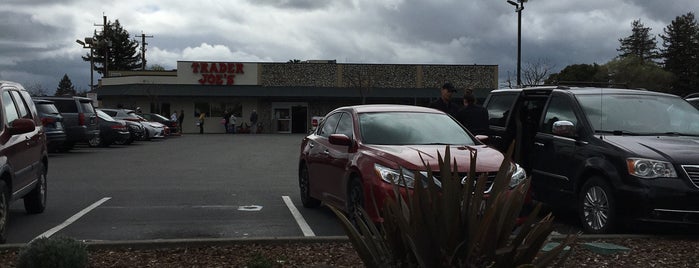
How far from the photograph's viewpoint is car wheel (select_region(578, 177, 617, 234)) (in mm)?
7121

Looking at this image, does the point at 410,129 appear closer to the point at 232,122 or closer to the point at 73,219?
the point at 73,219

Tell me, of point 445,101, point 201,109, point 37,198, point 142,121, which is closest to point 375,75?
point 201,109

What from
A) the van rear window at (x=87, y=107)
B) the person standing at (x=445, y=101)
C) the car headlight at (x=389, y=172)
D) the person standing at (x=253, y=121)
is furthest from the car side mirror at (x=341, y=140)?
the person standing at (x=253, y=121)

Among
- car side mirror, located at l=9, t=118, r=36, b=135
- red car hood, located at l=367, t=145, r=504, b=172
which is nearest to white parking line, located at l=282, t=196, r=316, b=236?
red car hood, located at l=367, t=145, r=504, b=172

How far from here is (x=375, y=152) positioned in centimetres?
729

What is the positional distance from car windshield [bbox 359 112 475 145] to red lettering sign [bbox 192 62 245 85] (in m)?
44.0

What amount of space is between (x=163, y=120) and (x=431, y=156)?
3375 centimetres

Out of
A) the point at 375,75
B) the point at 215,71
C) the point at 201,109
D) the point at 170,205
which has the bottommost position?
the point at 170,205

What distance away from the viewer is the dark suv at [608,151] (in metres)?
6.83

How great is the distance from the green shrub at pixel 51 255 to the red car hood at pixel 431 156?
313 cm

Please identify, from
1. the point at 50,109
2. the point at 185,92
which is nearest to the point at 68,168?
the point at 50,109

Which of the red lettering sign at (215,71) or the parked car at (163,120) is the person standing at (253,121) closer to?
the red lettering sign at (215,71)

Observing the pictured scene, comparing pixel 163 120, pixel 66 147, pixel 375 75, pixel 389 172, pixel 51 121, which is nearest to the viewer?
pixel 389 172

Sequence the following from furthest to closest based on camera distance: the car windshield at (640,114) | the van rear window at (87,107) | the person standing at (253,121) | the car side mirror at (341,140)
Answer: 1. the person standing at (253,121)
2. the van rear window at (87,107)
3. the car windshield at (640,114)
4. the car side mirror at (341,140)
